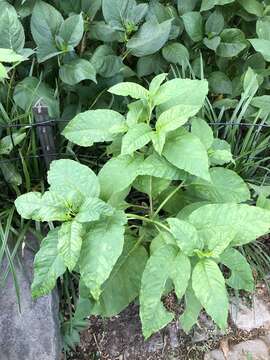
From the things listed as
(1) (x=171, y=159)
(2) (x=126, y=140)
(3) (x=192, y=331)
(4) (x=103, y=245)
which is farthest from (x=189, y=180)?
(3) (x=192, y=331)

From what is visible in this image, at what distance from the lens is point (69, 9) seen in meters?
1.91

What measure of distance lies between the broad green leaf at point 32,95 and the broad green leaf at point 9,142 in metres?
0.12

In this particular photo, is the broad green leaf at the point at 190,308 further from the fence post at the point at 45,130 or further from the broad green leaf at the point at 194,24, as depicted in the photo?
the broad green leaf at the point at 194,24

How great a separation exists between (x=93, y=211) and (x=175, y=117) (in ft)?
1.21

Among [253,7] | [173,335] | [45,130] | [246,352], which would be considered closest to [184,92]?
[45,130]

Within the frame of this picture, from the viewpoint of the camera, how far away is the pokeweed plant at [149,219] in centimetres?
122

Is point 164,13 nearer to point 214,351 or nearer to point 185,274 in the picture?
point 185,274

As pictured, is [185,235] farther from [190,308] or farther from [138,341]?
[138,341]

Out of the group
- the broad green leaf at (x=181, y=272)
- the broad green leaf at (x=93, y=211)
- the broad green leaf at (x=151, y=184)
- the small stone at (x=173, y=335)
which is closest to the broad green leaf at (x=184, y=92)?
the broad green leaf at (x=151, y=184)

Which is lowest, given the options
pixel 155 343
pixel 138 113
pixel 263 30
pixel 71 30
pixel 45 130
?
pixel 155 343

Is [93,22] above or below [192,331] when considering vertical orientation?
above

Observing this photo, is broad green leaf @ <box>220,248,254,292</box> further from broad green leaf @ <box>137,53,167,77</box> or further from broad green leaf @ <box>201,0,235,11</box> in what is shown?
broad green leaf @ <box>201,0,235,11</box>

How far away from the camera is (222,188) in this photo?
148 centimetres

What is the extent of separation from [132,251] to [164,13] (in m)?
1.07
